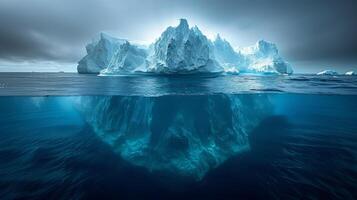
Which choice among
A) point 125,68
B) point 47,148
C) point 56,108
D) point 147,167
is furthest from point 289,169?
point 125,68

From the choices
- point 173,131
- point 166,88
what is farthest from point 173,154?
point 166,88

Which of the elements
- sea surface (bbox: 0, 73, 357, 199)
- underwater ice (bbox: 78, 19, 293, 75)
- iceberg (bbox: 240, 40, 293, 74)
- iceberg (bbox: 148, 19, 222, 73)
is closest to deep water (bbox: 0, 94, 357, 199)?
sea surface (bbox: 0, 73, 357, 199)

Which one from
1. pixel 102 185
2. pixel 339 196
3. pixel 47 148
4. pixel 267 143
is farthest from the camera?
pixel 267 143

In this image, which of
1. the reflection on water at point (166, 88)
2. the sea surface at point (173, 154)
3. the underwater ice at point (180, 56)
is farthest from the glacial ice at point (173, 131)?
the underwater ice at point (180, 56)

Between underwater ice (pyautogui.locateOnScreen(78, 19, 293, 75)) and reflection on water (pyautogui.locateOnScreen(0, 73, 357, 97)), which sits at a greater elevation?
underwater ice (pyautogui.locateOnScreen(78, 19, 293, 75))

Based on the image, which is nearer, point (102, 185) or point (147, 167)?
point (102, 185)

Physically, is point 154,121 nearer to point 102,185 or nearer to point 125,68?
point 102,185

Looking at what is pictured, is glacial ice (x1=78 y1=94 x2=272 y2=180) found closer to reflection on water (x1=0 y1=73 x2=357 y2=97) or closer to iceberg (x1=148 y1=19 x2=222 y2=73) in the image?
reflection on water (x1=0 y1=73 x2=357 y2=97)
